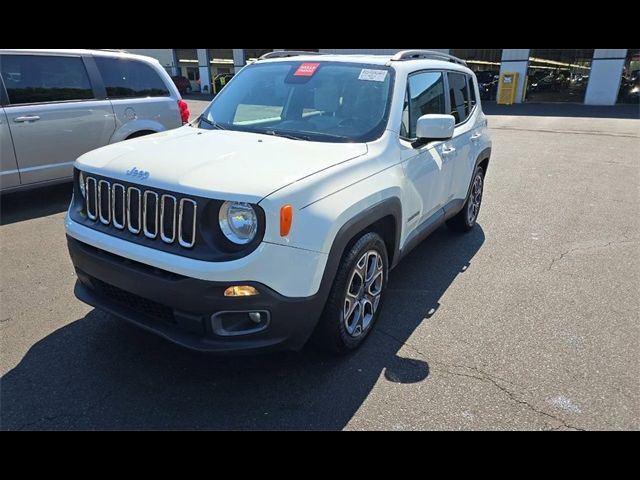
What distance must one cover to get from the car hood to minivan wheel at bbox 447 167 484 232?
8.03 ft

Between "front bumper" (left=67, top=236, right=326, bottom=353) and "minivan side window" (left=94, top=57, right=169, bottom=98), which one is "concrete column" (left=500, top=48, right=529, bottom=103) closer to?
"minivan side window" (left=94, top=57, right=169, bottom=98)

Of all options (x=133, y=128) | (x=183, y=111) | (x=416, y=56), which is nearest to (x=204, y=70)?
(x=183, y=111)

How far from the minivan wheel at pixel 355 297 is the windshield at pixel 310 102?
776 millimetres

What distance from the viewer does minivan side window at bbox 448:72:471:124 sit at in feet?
14.4

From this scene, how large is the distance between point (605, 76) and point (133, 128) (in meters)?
24.6

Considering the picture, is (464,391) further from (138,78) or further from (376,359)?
(138,78)

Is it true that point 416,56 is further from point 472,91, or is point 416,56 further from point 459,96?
point 472,91

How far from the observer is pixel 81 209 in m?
2.94

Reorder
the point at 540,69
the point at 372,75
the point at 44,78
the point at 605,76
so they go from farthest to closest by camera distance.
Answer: the point at 540,69, the point at 605,76, the point at 44,78, the point at 372,75

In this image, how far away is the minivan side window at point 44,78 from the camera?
535 centimetres

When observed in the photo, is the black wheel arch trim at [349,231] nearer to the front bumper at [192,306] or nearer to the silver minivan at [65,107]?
the front bumper at [192,306]

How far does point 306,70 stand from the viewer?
12.1 feet

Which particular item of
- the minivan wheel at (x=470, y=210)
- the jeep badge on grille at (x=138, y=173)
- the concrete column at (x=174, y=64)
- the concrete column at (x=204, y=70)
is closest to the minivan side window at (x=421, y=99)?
the minivan wheel at (x=470, y=210)

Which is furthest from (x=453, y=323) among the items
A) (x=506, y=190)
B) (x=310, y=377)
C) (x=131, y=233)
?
(x=506, y=190)
